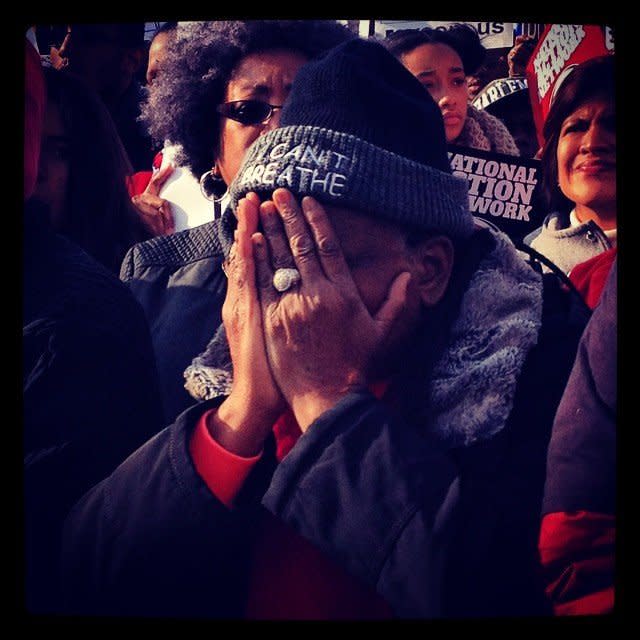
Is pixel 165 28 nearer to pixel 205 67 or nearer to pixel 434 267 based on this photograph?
pixel 205 67

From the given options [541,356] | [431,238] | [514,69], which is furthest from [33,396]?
[514,69]

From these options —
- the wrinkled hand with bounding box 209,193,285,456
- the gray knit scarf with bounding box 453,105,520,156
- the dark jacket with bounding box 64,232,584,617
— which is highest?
the gray knit scarf with bounding box 453,105,520,156

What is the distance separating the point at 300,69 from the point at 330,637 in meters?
1.19

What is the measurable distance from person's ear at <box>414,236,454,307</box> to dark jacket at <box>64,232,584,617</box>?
0.74 ft

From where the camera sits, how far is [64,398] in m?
1.70

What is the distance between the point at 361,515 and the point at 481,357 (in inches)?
16.3

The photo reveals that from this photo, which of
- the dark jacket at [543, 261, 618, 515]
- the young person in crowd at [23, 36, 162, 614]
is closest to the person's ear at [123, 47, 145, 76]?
the young person in crowd at [23, 36, 162, 614]

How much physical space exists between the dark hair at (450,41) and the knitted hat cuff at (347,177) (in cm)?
28

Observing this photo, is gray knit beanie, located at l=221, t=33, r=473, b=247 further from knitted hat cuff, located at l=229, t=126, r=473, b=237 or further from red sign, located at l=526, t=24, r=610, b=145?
red sign, located at l=526, t=24, r=610, b=145

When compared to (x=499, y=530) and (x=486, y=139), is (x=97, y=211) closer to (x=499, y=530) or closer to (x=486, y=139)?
(x=486, y=139)

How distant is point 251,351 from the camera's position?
1.65 meters

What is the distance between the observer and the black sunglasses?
1.81 m

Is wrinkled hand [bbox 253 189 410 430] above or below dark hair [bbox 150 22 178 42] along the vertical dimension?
below

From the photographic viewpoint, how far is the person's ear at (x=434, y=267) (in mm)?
1714
